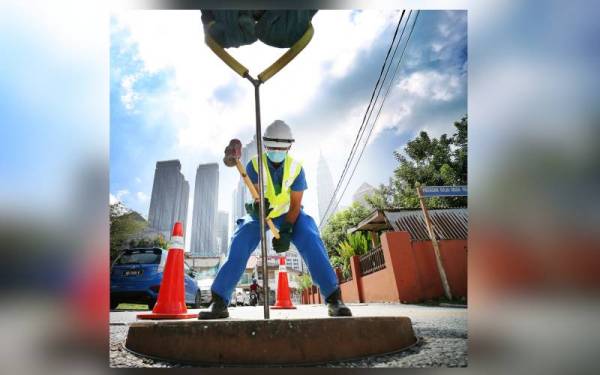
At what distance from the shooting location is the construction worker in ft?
5.29

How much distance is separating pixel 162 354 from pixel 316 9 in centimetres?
134

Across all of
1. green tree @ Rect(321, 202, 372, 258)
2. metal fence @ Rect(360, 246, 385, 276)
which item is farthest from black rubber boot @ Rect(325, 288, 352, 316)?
green tree @ Rect(321, 202, 372, 258)

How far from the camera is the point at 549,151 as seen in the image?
3.53 ft

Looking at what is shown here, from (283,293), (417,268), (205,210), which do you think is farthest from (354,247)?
(205,210)

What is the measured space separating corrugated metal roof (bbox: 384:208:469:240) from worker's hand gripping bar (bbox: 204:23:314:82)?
282cm

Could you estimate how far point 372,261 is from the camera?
14.5ft

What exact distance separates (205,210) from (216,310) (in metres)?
0.70

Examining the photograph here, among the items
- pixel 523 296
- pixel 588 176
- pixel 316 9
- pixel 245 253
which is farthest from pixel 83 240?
pixel 588 176

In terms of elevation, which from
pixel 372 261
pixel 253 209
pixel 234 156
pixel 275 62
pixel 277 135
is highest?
pixel 275 62

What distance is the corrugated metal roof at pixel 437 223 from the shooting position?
3742 mm

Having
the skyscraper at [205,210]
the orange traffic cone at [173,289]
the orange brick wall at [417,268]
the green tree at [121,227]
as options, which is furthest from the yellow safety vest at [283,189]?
the orange brick wall at [417,268]

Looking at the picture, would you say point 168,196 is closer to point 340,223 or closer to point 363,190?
point 363,190

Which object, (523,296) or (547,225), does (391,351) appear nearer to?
(523,296)

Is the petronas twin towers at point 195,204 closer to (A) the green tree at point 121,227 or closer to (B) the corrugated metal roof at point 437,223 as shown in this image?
(A) the green tree at point 121,227
